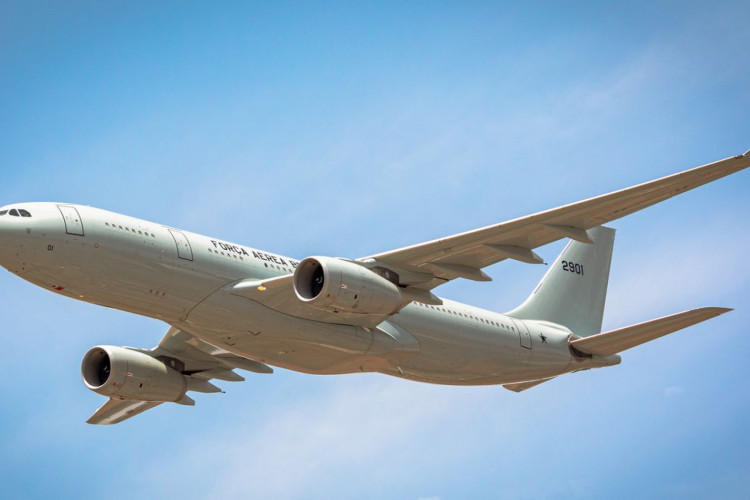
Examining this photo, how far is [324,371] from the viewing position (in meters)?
33.7

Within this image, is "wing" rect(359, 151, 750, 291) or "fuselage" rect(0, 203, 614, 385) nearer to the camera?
"fuselage" rect(0, 203, 614, 385)

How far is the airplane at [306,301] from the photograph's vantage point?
1137 inches

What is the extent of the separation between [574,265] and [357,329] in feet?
42.3

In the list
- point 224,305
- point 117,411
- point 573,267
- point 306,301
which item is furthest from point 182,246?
point 573,267

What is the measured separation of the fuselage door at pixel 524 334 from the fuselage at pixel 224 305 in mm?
64

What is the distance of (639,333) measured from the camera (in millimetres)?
35844

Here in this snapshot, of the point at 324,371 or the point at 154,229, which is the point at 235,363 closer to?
the point at 324,371

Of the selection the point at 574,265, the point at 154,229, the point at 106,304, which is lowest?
the point at 106,304

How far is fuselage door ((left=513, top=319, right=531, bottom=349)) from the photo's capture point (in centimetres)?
3706

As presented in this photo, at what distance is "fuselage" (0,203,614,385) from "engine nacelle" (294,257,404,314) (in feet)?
5.81

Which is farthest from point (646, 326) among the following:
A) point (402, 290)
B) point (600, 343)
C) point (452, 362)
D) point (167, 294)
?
point (167, 294)

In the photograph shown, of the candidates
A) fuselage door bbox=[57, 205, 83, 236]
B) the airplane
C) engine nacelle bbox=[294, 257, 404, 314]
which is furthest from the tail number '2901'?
fuselage door bbox=[57, 205, 83, 236]

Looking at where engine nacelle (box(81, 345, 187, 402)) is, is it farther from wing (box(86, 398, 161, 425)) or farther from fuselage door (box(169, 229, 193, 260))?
fuselage door (box(169, 229, 193, 260))

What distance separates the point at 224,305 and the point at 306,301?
2579mm
